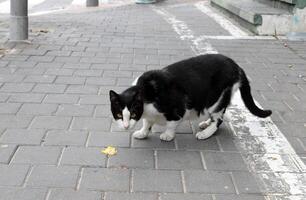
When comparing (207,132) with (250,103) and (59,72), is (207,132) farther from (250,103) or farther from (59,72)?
(59,72)

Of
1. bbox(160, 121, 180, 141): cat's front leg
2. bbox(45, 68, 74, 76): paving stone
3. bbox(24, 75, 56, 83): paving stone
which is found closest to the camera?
bbox(160, 121, 180, 141): cat's front leg

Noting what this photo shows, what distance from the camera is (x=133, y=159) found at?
13.4 feet

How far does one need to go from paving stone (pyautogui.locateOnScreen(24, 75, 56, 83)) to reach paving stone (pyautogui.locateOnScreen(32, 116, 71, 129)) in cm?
132

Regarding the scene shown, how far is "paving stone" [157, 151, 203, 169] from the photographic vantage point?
3994 millimetres

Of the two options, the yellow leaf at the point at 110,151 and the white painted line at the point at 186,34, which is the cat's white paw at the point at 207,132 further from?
the white painted line at the point at 186,34

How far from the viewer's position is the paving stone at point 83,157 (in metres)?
3.97

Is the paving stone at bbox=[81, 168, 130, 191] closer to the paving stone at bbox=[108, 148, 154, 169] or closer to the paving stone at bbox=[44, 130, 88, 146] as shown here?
the paving stone at bbox=[108, 148, 154, 169]

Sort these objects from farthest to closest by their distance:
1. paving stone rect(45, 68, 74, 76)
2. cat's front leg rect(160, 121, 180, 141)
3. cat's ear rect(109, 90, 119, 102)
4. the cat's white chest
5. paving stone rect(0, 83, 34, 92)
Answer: paving stone rect(45, 68, 74, 76) → paving stone rect(0, 83, 34, 92) → cat's front leg rect(160, 121, 180, 141) → the cat's white chest → cat's ear rect(109, 90, 119, 102)

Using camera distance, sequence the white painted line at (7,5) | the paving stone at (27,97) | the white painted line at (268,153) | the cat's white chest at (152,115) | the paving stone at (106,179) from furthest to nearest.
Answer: the white painted line at (7,5)
the paving stone at (27,97)
the cat's white chest at (152,115)
the white painted line at (268,153)
the paving stone at (106,179)

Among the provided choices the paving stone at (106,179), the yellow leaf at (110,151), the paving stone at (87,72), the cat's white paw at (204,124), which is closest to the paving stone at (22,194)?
the paving stone at (106,179)

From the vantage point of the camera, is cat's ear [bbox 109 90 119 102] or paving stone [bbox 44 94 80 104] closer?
cat's ear [bbox 109 90 119 102]

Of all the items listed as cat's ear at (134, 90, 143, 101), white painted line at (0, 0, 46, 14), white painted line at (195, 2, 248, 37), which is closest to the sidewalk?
cat's ear at (134, 90, 143, 101)

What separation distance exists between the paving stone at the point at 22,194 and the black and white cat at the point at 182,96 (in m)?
0.87

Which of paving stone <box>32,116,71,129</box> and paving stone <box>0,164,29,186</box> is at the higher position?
paving stone <box>32,116,71,129</box>
